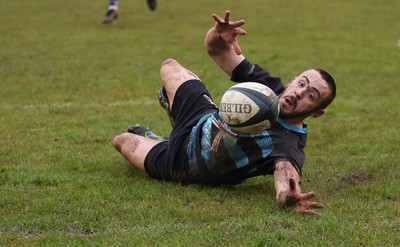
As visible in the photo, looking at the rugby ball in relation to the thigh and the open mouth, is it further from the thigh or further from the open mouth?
the thigh

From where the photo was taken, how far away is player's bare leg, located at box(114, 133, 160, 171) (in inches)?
274

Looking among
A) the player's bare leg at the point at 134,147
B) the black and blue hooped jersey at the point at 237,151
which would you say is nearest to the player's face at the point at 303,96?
the black and blue hooped jersey at the point at 237,151


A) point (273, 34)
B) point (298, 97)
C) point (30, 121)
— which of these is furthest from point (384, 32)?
point (298, 97)

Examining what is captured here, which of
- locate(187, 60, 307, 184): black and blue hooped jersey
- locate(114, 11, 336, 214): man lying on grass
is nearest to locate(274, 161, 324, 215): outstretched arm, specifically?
locate(114, 11, 336, 214): man lying on grass

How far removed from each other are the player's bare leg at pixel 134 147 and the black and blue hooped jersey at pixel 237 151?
1.92ft

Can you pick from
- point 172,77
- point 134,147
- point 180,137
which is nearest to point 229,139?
point 180,137

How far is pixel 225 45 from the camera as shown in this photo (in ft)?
23.0

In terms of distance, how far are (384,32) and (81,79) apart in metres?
9.00

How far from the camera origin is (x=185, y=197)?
612cm

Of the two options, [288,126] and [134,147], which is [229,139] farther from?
[134,147]

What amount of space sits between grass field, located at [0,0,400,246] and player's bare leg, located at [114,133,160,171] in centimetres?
14

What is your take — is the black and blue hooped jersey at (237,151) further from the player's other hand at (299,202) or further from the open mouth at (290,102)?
the player's other hand at (299,202)

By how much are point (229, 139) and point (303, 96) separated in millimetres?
759

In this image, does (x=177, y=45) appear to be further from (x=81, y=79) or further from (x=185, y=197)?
(x=185, y=197)
